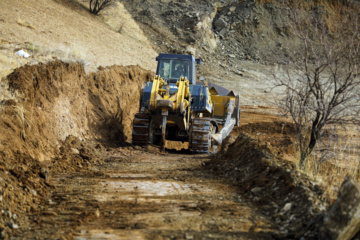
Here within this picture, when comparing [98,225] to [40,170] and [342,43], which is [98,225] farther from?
[342,43]

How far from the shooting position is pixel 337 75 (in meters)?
9.48

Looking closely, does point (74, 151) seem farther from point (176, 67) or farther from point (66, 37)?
point (66, 37)

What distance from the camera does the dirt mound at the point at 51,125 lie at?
6.99 metres

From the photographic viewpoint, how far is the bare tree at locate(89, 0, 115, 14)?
32.0m

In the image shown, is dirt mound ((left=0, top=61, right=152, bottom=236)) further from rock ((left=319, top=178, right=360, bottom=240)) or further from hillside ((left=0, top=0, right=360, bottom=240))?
rock ((left=319, top=178, right=360, bottom=240))

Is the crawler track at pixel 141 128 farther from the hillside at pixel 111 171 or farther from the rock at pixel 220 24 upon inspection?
the rock at pixel 220 24

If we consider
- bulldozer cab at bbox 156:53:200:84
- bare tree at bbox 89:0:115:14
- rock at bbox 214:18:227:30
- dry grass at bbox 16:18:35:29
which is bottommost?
bulldozer cab at bbox 156:53:200:84

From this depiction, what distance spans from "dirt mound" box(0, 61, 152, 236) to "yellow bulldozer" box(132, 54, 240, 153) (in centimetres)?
164

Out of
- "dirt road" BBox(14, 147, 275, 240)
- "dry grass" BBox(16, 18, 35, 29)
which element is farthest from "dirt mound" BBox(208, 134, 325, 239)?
"dry grass" BBox(16, 18, 35, 29)

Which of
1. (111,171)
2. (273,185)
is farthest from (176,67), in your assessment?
(273,185)

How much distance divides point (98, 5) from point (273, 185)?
91.8ft

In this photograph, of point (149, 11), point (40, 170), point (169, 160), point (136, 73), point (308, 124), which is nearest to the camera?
point (40, 170)

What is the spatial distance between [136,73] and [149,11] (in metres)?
19.6

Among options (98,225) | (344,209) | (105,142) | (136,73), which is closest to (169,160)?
(105,142)
